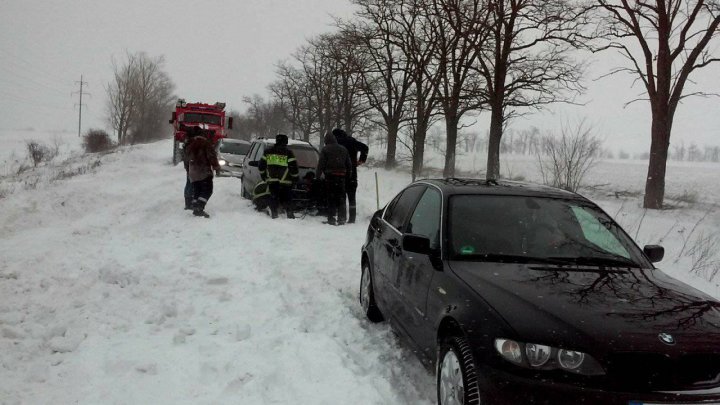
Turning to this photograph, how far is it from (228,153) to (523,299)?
713 inches

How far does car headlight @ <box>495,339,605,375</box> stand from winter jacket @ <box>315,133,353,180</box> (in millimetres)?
7912

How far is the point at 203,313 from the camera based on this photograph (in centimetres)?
501

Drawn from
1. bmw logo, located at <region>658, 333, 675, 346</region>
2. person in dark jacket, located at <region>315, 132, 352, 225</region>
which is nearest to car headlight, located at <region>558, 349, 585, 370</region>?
bmw logo, located at <region>658, 333, 675, 346</region>

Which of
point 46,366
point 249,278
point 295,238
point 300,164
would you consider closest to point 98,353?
point 46,366

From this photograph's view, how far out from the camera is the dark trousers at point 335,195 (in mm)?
10477

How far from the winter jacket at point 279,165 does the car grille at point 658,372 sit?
28.5 feet

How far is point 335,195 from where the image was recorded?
34.7 ft

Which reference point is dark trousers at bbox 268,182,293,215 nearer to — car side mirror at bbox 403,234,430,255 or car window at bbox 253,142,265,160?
car window at bbox 253,142,265,160

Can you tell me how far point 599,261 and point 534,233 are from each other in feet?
1.59

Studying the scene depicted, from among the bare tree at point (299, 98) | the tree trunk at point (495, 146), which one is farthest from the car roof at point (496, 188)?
the bare tree at point (299, 98)

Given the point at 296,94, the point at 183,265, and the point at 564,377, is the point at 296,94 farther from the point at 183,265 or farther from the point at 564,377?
the point at 564,377

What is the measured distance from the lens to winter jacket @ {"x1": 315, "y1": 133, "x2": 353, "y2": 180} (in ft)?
33.6

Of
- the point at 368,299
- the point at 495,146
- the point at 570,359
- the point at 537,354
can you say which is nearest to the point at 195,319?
the point at 368,299

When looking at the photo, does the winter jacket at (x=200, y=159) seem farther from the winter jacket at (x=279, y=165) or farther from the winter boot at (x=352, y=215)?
the winter boot at (x=352, y=215)
